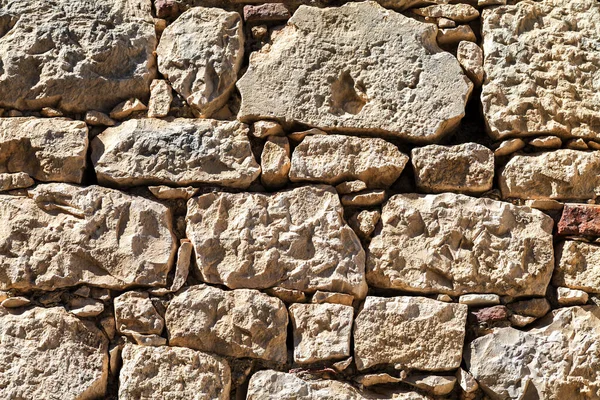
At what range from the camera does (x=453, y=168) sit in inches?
92.7

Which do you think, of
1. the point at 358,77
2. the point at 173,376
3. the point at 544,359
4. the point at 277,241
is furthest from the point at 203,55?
the point at 544,359

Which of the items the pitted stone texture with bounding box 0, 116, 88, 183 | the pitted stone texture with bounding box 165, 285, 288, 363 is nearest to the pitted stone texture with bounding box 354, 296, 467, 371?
the pitted stone texture with bounding box 165, 285, 288, 363

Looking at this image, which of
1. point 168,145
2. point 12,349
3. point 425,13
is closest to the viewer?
point 12,349

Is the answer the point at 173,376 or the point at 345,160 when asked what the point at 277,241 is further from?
the point at 173,376

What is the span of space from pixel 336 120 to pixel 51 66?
0.99 m

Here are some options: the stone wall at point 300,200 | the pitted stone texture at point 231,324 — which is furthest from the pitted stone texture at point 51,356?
the pitted stone texture at point 231,324

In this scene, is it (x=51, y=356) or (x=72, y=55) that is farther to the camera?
(x=72, y=55)

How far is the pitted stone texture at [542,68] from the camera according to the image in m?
2.39

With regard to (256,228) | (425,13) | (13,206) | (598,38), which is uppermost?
(425,13)

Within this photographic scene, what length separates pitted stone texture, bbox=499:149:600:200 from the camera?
92.4 inches

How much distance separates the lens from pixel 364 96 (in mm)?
2416

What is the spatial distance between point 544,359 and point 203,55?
1.49 m

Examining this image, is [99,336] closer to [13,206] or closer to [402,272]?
[13,206]

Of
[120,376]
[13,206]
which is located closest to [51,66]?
[13,206]
